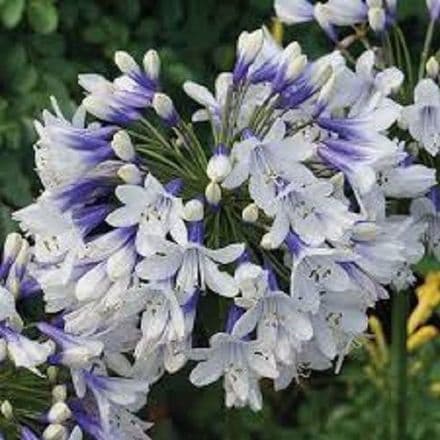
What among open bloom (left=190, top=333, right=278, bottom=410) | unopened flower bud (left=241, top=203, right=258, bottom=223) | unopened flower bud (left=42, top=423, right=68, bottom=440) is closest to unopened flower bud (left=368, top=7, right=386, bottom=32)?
unopened flower bud (left=241, top=203, right=258, bottom=223)

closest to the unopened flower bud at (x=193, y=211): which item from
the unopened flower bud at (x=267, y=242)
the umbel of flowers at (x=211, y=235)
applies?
the umbel of flowers at (x=211, y=235)

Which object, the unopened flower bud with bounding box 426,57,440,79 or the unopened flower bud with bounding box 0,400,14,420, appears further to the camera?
the unopened flower bud with bounding box 426,57,440,79

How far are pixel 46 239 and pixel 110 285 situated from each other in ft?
0.58

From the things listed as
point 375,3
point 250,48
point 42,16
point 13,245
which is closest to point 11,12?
point 42,16

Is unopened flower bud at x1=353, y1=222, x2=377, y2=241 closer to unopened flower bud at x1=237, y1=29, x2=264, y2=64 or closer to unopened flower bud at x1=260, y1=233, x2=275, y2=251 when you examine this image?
unopened flower bud at x1=260, y1=233, x2=275, y2=251

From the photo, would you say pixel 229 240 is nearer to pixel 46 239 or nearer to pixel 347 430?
pixel 46 239

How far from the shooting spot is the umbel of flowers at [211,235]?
306 cm

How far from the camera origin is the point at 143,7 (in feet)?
16.2

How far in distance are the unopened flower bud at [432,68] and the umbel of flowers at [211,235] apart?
211 mm

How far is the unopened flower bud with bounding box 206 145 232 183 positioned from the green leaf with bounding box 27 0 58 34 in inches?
52.9

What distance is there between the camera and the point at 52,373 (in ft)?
10.6

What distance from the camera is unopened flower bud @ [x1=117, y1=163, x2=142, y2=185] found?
3061 mm

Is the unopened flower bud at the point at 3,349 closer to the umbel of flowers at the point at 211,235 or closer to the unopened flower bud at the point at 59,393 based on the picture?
the umbel of flowers at the point at 211,235

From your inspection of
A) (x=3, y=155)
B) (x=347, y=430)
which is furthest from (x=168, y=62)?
(x=347, y=430)
